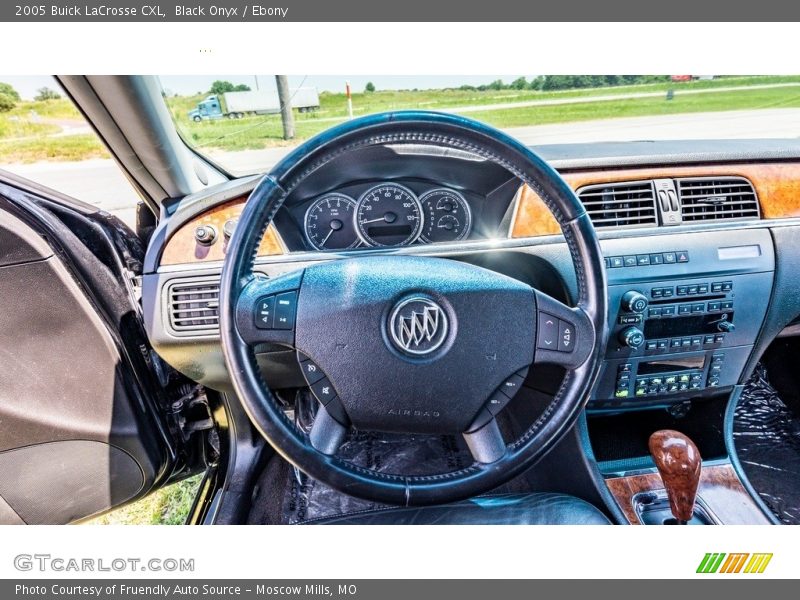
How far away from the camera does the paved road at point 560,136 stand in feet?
4.95

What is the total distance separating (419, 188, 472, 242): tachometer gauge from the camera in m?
1.56

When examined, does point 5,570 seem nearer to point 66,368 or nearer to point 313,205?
point 66,368

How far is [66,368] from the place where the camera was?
1455 millimetres

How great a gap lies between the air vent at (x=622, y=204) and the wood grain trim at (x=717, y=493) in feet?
2.73

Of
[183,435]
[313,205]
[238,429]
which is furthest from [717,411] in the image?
[183,435]

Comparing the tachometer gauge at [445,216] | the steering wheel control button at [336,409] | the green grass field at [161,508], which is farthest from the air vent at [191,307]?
the green grass field at [161,508]

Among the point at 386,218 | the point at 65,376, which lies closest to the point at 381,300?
the point at 386,218

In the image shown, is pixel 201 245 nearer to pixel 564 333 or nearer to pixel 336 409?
pixel 336 409

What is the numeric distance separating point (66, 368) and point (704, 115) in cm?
305

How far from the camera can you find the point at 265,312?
1021mm

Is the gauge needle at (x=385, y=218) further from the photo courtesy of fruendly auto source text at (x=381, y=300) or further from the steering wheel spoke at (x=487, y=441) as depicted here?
the steering wheel spoke at (x=487, y=441)

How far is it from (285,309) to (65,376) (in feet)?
2.85

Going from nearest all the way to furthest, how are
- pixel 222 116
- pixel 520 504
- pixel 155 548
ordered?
1. pixel 155 548
2. pixel 520 504
3. pixel 222 116

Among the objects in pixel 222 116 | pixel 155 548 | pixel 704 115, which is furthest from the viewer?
pixel 704 115
